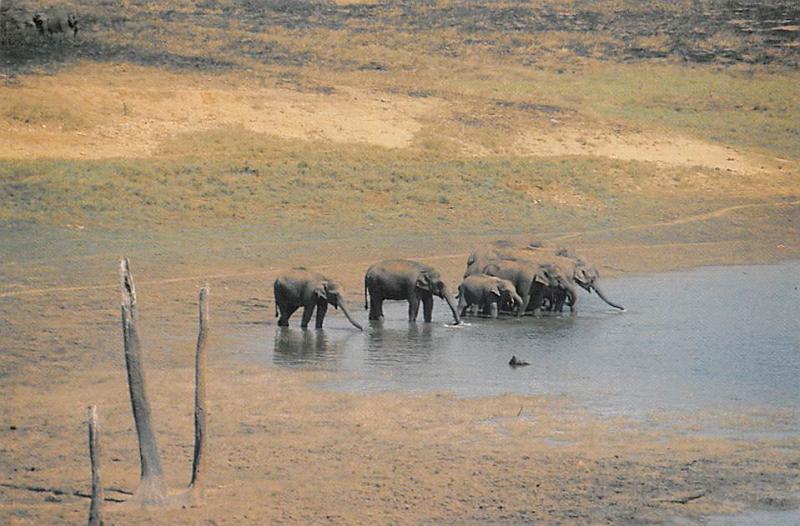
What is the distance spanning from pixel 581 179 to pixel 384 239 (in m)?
7.64

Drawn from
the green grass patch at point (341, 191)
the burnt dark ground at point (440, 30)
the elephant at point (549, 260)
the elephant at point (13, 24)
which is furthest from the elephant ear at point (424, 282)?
the elephant at point (13, 24)

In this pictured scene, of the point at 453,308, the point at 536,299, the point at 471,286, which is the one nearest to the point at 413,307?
the point at 453,308

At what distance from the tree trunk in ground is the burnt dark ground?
117 ft

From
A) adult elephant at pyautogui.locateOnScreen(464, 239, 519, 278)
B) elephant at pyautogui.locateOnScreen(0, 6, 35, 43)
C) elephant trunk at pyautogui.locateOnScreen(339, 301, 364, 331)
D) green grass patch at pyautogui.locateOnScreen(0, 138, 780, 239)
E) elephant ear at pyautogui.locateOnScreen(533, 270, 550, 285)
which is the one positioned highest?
elephant at pyautogui.locateOnScreen(0, 6, 35, 43)

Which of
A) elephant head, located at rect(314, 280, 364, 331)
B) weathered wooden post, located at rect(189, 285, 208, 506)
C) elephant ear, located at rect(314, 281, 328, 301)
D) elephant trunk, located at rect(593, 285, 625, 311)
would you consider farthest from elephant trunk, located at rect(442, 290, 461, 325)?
weathered wooden post, located at rect(189, 285, 208, 506)

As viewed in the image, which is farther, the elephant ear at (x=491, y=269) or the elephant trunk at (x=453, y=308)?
the elephant ear at (x=491, y=269)

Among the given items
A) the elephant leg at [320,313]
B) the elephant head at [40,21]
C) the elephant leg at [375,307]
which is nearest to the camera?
the elephant leg at [320,313]

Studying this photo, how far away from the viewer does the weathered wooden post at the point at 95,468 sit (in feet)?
33.0

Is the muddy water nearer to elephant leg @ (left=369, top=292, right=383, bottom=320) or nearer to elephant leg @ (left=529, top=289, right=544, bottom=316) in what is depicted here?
elephant leg @ (left=369, top=292, right=383, bottom=320)

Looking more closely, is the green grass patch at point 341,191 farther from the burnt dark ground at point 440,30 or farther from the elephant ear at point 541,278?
the burnt dark ground at point 440,30

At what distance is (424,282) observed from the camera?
20.7 meters

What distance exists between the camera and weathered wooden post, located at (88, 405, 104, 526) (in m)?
10.1

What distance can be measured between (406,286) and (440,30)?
33.8 metres

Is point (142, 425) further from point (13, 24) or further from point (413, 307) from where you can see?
point (13, 24)
